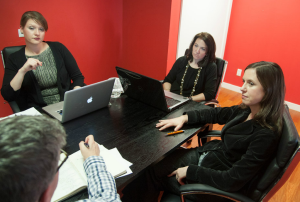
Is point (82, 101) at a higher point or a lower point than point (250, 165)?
higher

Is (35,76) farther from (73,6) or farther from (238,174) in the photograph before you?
(238,174)

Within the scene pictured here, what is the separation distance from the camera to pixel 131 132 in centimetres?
137

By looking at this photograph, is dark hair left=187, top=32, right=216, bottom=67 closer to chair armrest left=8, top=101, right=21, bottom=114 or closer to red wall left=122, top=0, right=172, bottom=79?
red wall left=122, top=0, right=172, bottom=79

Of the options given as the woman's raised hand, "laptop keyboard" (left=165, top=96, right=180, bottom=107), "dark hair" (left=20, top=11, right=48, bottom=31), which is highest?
"dark hair" (left=20, top=11, right=48, bottom=31)

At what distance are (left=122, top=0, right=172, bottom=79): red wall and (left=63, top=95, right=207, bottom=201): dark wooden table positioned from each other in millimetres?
1570

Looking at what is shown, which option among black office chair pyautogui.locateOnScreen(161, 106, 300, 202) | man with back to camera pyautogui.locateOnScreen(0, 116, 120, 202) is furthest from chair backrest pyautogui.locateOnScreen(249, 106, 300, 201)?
man with back to camera pyautogui.locateOnScreen(0, 116, 120, 202)

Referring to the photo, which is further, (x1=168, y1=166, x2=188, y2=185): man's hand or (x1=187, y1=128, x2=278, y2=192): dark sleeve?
(x1=168, y1=166, x2=188, y2=185): man's hand

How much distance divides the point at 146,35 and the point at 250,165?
8.39ft

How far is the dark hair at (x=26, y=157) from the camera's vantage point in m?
0.47

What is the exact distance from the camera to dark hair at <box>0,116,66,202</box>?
0.47m

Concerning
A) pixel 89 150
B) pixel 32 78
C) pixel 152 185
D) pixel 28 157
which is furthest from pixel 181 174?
pixel 32 78

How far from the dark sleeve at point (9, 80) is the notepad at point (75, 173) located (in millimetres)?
964

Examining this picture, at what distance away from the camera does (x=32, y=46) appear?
6.15ft

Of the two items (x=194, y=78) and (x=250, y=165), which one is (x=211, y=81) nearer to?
(x=194, y=78)
